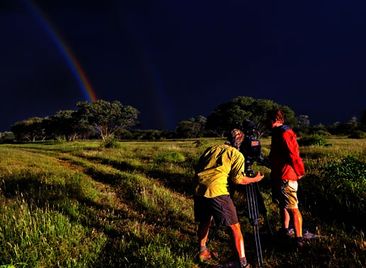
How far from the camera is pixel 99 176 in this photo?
42.6 ft

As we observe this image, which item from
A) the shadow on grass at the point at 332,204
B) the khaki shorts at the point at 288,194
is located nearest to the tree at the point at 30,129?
the shadow on grass at the point at 332,204

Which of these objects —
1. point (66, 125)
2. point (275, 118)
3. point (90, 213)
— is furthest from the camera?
point (66, 125)

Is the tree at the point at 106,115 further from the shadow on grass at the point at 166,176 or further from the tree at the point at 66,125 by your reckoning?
the shadow on grass at the point at 166,176

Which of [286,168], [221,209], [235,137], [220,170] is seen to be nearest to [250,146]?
[235,137]

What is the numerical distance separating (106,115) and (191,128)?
119 feet

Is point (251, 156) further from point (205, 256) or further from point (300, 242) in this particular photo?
point (205, 256)

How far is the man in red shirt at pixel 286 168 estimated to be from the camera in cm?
598

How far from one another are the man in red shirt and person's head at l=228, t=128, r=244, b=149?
1.07 metres

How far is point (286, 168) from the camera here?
6051mm

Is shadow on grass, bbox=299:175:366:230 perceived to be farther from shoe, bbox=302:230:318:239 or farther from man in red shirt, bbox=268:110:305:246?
man in red shirt, bbox=268:110:305:246

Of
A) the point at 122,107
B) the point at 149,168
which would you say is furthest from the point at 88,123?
the point at 149,168

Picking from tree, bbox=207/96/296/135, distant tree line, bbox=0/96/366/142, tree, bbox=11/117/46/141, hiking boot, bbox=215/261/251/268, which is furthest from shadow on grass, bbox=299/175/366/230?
tree, bbox=11/117/46/141

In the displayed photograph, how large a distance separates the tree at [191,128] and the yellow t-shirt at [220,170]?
99.6 metres

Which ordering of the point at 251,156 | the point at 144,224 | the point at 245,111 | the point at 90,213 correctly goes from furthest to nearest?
the point at 245,111, the point at 90,213, the point at 144,224, the point at 251,156
